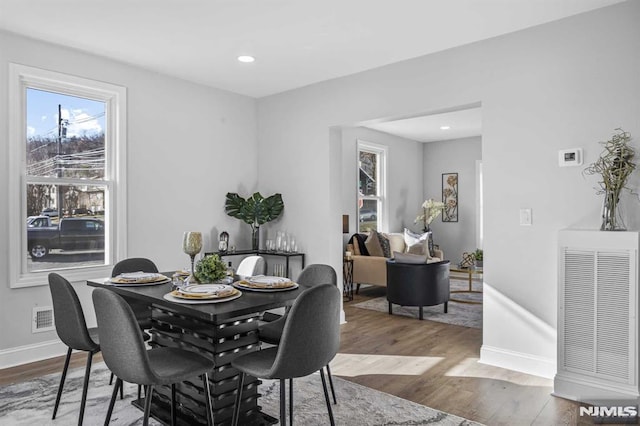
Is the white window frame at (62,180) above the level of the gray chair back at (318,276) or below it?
above

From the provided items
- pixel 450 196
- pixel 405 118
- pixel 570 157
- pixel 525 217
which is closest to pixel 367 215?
pixel 450 196

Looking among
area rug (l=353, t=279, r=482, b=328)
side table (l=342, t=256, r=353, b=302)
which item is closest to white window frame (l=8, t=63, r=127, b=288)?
area rug (l=353, t=279, r=482, b=328)

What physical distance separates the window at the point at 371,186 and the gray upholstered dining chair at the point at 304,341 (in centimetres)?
541

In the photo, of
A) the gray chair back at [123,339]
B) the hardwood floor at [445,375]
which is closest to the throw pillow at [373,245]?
the hardwood floor at [445,375]

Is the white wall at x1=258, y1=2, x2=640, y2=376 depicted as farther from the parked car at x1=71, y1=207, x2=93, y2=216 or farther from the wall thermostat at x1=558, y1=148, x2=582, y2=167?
the parked car at x1=71, y1=207, x2=93, y2=216

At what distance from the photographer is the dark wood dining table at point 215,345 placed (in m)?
2.35

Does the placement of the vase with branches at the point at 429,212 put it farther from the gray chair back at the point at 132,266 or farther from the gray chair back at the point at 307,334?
the gray chair back at the point at 307,334

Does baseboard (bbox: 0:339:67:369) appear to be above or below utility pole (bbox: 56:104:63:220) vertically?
below

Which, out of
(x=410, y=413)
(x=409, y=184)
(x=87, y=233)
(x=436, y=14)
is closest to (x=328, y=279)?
(x=410, y=413)

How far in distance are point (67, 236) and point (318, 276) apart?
8.25 feet

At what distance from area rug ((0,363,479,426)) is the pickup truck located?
115 cm

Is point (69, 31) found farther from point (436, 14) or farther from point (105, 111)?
point (436, 14)

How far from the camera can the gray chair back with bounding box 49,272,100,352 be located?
7.82 feet

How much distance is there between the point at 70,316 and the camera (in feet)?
7.93
